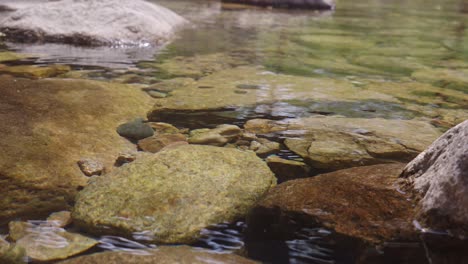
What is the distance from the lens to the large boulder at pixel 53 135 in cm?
215

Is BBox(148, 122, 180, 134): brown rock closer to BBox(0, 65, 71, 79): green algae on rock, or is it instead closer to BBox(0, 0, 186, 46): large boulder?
BBox(0, 65, 71, 79): green algae on rock

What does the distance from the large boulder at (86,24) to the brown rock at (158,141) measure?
3.67 m

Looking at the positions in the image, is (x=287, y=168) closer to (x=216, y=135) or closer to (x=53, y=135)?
(x=216, y=135)

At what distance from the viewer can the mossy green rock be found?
1.95m

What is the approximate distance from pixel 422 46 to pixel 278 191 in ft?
19.2

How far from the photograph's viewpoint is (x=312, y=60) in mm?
5691

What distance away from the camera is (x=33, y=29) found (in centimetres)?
625

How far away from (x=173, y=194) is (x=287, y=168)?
0.74 metres

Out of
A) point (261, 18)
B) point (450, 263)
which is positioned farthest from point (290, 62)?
point (261, 18)

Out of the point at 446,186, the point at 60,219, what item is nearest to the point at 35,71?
the point at 60,219

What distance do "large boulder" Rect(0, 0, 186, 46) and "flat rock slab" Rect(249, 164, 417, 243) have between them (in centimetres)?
470

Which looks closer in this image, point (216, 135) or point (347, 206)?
point (347, 206)

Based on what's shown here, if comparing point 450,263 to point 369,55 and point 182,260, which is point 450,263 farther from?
point 369,55


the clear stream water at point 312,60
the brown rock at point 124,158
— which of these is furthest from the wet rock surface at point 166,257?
the brown rock at point 124,158
